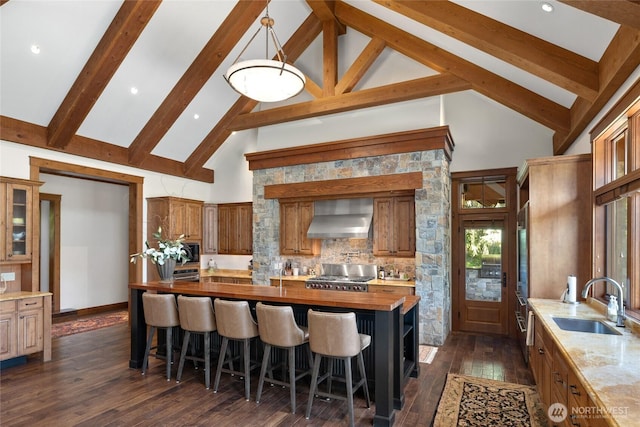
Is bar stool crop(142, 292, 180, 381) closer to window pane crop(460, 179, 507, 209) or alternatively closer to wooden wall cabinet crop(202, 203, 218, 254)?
wooden wall cabinet crop(202, 203, 218, 254)

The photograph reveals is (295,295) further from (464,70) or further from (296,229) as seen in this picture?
(464,70)

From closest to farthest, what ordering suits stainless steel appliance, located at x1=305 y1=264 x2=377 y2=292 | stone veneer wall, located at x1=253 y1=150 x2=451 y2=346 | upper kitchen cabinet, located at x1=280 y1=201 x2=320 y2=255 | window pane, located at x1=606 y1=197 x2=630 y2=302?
window pane, located at x1=606 y1=197 x2=630 y2=302 → stone veneer wall, located at x1=253 y1=150 x2=451 y2=346 → stainless steel appliance, located at x1=305 y1=264 x2=377 y2=292 → upper kitchen cabinet, located at x1=280 y1=201 x2=320 y2=255

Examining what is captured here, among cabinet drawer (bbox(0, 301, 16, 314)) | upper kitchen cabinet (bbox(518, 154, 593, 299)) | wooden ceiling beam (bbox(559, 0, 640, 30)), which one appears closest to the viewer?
wooden ceiling beam (bbox(559, 0, 640, 30))

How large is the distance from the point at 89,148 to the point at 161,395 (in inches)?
181

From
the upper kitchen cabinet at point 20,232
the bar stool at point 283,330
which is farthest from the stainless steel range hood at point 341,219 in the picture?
the upper kitchen cabinet at point 20,232

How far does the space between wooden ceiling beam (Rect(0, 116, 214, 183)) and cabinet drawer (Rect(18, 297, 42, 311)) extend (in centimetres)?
237

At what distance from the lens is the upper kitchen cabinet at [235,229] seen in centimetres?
841

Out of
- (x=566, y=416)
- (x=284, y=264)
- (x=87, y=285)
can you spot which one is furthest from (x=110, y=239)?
(x=566, y=416)

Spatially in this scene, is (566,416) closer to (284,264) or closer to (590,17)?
(590,17)

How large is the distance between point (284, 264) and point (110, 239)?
429cm

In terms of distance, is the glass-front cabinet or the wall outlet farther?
the wall outlet

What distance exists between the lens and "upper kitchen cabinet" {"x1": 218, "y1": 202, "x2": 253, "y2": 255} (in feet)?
27.6

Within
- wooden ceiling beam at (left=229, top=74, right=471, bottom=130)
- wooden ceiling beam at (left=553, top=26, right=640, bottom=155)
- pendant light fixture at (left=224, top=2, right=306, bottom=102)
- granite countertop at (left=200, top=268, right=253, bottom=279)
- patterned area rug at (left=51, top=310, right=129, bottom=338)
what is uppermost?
wooden ceiling beam at (left=229, top=74, right=471, bottom=130)

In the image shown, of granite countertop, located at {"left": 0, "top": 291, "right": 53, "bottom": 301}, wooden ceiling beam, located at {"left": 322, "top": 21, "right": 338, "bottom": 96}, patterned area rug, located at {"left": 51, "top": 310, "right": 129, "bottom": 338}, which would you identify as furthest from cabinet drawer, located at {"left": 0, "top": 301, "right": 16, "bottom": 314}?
wooden ceiling beam, located at {"left": 322, "top": 21, "right": 338, "bottom": 96}
